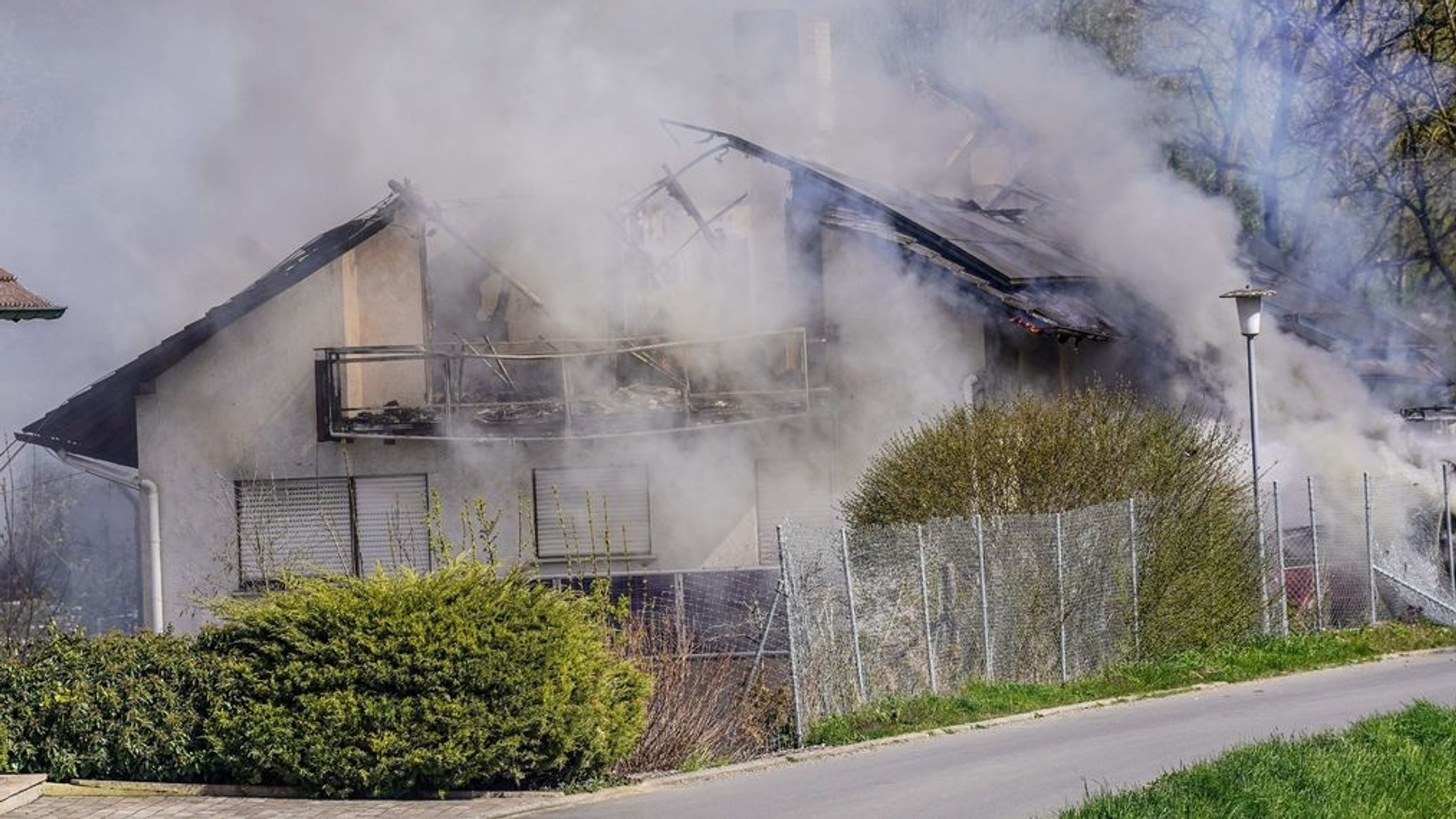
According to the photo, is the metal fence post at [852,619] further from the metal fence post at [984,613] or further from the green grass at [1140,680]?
the metal fence post at [984,613]

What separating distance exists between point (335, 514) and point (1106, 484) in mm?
9081

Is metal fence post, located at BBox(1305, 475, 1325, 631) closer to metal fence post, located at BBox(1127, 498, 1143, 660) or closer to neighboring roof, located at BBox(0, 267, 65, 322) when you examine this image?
metal fence post, located at BBox(1127, 498, 1143, 660)

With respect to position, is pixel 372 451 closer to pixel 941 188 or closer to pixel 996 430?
pixel 996 430

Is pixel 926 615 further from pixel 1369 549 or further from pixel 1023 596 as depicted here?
pixel 1369 549

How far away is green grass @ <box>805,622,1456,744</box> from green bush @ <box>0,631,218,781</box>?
4.32 meters

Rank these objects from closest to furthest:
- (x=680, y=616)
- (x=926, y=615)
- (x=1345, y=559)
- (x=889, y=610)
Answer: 1. (x=680, y=616)
2. (x=926, y=615)
3. (x=889, y=610)
4. (x=1345, y=559)

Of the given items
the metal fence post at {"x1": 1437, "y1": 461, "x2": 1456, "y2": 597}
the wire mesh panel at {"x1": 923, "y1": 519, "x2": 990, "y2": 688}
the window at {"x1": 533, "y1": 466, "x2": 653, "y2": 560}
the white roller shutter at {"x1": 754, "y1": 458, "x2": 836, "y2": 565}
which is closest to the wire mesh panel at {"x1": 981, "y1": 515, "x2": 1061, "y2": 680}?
the wire mesh panel at {"x1": 923, "y1": 519, "x2": 990, "y2": 688}

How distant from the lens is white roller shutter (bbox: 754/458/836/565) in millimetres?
20938

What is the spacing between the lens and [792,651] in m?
12.6

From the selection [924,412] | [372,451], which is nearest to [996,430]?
[924,412]

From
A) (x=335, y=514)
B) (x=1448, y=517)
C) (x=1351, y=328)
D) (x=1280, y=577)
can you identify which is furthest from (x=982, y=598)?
(x=1351, y=328)

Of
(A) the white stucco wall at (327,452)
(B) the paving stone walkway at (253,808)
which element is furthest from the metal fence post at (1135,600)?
(B) the paving stone walkway at (253,808)

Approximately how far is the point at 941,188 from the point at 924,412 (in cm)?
851

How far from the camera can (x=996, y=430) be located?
15.9 meters
